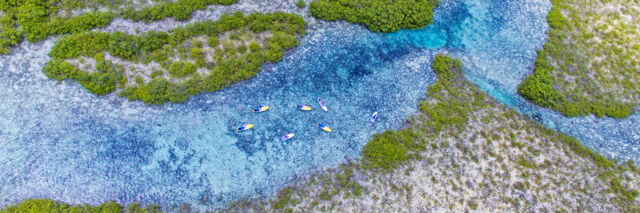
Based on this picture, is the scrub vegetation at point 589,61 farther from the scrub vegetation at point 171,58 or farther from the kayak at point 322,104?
the scrub vegetation at point 171,58

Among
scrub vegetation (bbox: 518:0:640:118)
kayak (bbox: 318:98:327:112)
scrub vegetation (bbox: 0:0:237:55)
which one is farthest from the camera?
scrub vegetation (bbox: 518:0:640:118)

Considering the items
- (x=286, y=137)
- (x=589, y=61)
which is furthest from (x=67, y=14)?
(x=589, y=61)

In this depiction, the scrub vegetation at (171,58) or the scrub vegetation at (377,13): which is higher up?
the scrub vegetation at (377,13)

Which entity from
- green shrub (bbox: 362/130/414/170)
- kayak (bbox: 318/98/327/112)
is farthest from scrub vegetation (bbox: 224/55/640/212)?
kayak (bbox: 318/98/327/112)

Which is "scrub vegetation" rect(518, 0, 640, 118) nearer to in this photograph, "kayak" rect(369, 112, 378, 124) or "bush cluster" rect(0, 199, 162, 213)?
"kayak" rect(369, 112, 378, 124)

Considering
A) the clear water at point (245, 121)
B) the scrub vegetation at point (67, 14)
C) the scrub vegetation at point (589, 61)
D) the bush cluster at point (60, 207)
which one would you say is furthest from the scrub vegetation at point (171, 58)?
the scrub vegetation at point (589, 61)

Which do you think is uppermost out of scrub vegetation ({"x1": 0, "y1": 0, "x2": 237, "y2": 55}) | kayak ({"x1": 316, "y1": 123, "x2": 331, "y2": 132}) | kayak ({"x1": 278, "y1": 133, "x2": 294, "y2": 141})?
scrub vegetation ({"x1": 0, "y1": 0, "x2": 237, "y2": 55})

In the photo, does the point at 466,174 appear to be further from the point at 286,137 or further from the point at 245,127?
the point at 245,127
